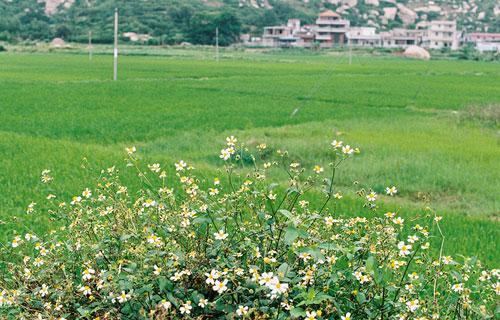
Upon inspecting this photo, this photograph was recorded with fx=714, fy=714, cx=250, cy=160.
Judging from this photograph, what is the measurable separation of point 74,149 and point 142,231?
9021 mm

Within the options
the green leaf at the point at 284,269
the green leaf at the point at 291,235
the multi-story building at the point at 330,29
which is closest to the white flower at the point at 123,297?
the green leaf at the point at 284,269

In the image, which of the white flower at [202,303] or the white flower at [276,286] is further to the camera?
the white flower at [202,303]

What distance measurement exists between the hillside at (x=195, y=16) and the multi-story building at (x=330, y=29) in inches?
380

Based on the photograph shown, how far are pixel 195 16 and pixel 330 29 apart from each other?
25.9 meters

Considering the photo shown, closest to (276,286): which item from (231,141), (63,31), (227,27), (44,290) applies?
(231,141)

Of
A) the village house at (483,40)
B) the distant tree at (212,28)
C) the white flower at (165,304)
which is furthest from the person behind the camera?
the village house at (483,40)

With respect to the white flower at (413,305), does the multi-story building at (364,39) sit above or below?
above

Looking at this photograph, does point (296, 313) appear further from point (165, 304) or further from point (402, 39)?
point (402, 39)

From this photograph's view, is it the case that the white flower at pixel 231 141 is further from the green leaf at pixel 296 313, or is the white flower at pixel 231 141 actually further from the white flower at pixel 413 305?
the white flower at pixel 413 305

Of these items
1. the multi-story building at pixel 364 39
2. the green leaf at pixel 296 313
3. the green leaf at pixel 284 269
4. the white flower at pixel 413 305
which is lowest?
the white flower at pixel 413 305

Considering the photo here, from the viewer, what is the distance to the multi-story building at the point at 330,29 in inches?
4139

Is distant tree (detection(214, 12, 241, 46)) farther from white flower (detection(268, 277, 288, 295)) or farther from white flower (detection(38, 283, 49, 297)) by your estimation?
white flower (detection(268, 277, 288, 295))

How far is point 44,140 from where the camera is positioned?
44.3ft

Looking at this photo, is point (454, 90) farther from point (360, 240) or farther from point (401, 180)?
point (360, 240)
